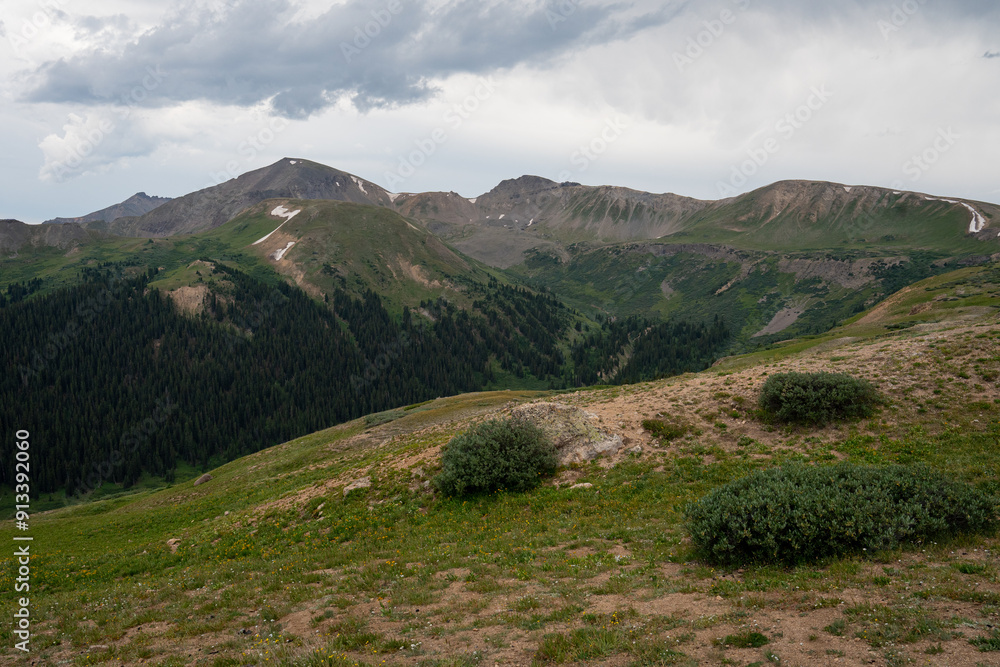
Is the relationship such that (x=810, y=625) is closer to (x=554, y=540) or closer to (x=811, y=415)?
(x=554, y=540)

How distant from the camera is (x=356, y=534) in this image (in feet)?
78.0

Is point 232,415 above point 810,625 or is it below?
below

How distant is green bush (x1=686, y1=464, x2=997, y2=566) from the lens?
13586 millimetres

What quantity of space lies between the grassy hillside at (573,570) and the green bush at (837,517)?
25.3 inches

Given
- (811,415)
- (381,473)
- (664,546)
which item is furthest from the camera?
(381,473)

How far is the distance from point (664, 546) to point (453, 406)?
2123 inches

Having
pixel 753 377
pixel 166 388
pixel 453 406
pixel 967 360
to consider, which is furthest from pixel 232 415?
pixel 967 360

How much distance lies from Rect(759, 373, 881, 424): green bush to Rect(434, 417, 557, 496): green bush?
43.9 ft

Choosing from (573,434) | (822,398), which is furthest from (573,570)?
(822,398)

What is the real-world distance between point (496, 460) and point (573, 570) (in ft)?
35.1

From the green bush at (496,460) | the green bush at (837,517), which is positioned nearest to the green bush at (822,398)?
the green bush at (837,517)

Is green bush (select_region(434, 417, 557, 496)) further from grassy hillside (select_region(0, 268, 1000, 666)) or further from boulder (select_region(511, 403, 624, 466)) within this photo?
grassy hillside (select_region(0, 268, 1000, 666))

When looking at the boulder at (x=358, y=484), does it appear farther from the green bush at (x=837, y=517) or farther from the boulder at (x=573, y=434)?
the green bush at (x=837, y=517)

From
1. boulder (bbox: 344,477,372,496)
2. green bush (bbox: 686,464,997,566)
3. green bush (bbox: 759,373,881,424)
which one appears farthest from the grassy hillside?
green bush (bbox: 759,373,881,424)
